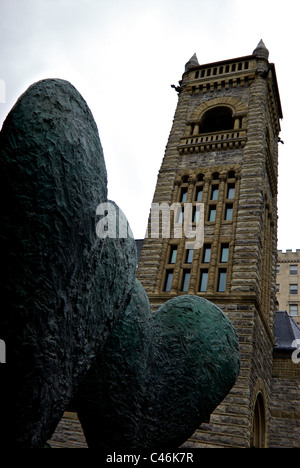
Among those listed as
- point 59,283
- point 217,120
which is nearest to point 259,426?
point 217,120

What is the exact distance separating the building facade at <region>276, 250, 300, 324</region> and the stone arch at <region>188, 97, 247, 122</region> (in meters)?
34.0

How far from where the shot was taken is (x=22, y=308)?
200cm

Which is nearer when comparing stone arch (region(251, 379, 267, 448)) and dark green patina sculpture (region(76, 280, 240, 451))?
dark green patina sculpture (region(76, 280, 240, 451))

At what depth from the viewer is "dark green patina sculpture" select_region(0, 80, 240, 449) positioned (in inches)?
79.0

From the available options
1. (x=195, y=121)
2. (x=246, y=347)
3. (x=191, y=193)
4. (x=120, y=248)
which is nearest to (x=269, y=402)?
(x=246, y=347)

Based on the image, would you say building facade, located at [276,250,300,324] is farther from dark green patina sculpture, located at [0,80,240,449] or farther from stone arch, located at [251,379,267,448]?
dark green patina sculpture, located at [0,80,240,449]

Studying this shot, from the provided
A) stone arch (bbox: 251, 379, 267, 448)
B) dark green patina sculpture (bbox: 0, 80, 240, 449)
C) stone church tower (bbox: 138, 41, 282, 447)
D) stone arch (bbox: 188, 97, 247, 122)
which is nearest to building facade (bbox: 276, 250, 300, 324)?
stone church tower (bbox: 138, 41, 282, 447)

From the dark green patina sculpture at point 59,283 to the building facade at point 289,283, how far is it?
166 ft

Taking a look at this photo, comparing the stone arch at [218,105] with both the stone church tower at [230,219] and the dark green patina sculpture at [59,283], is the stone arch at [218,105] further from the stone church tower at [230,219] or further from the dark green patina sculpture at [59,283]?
the dark green patina sculpture at [59,283]

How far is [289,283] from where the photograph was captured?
52.9 m

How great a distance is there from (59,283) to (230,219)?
712 inches

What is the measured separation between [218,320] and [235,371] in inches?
19.3

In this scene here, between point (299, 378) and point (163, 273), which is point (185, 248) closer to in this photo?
point (163, 273)

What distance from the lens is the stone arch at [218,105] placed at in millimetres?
23125
